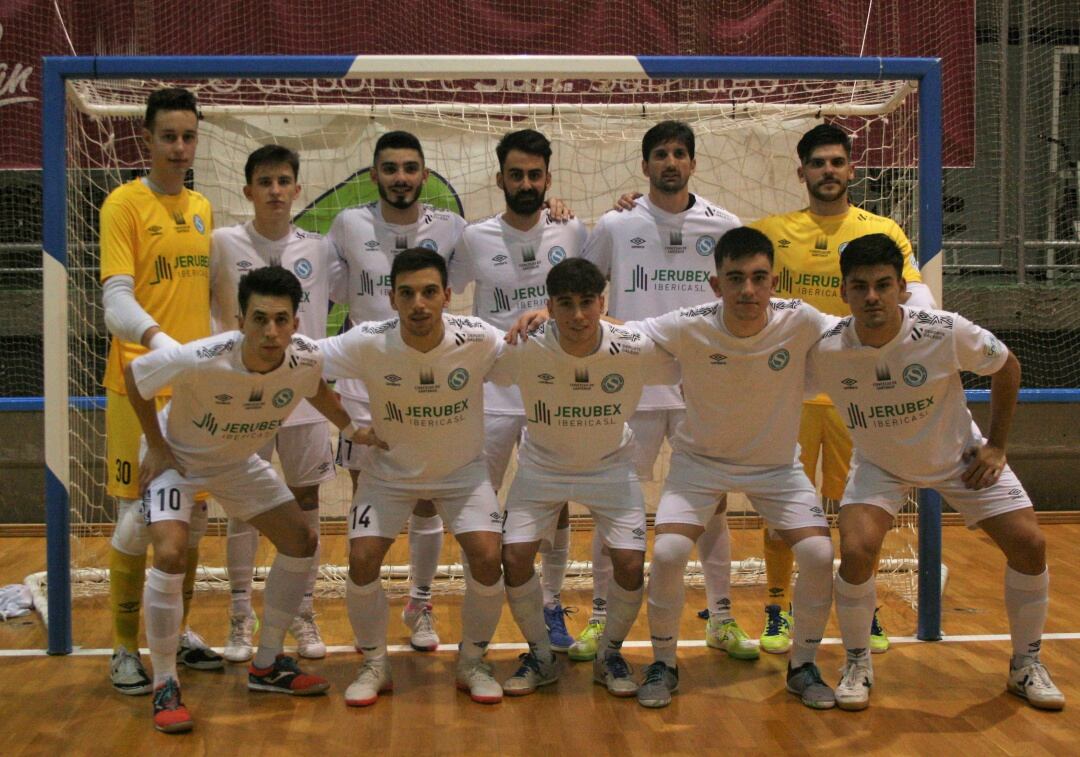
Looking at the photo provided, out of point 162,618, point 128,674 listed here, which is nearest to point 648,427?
point 162,618

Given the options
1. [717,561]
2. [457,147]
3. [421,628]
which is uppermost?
[457,147]

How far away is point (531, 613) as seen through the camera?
13.0 ft

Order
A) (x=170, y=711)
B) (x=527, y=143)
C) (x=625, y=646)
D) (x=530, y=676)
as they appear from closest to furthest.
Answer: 1. (x=170, y=711)
2. (x=530, y=676)
3. (x=527, y=143)
4. (x=625, y=646)

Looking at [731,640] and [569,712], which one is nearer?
[569,712]

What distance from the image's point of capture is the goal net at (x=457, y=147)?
5277mm

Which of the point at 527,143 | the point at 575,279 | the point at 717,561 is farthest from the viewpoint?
the point at 717,561

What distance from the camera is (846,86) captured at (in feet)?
18.3

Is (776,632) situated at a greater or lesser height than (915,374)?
lesser

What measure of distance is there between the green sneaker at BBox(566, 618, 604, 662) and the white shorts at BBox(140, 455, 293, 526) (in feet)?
4.22

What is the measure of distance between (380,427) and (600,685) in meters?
1.25

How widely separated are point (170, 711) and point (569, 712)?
1.34 m

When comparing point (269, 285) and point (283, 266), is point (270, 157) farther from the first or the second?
point (269, 285)

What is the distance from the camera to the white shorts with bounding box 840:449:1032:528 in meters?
3.85

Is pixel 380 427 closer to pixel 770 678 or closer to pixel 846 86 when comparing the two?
pixel 770 678
